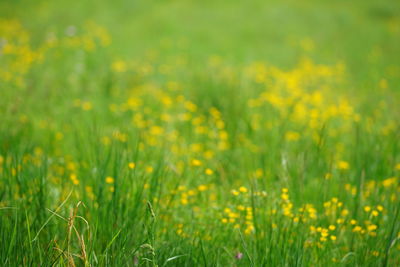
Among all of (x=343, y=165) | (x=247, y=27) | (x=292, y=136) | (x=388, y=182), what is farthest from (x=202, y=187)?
(x=247, y=27)

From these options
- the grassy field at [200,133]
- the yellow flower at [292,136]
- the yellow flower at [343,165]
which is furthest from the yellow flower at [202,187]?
the yellow flower at [292,136]

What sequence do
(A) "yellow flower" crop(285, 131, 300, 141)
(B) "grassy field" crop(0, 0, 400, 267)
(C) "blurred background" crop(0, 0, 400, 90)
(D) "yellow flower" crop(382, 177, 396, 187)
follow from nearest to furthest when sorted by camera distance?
(B) "grassy field" crop(0, 0, 400, 267), (D) "yellow flower" crop(382, 177, 396, 187), (A) "yellow flower" crop(285, 131, 300, 141), (C) "blurred background" crop(0, 0, 400, 90)

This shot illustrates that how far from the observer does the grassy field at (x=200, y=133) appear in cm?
175

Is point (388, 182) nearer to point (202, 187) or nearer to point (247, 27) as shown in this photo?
point (202, 187)

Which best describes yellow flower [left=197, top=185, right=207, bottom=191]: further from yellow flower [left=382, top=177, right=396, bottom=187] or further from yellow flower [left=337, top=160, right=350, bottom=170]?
yellow flower [left=382, top=177, right=396, bottom=187]

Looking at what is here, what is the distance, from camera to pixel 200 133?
137 inches

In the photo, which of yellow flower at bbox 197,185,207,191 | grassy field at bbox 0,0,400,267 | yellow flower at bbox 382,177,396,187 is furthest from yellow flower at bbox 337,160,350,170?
yellow flower at bbox 197,185,207,191

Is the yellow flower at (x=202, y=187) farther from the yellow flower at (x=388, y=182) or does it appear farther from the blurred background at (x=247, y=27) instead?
the blurred background at (x=247, y=27)

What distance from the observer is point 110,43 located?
6.12 metres

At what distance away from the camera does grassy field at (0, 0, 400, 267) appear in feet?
5.76

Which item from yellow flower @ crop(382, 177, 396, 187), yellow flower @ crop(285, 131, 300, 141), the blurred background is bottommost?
yellow flower @ crop(285, 131, 300, 141)

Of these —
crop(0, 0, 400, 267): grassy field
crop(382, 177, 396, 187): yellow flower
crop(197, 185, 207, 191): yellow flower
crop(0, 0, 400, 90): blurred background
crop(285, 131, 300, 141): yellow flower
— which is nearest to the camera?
crop(0, 0, 400, 267): grassy field

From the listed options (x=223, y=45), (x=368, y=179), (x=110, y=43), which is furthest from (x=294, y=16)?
(x=368, y=179)

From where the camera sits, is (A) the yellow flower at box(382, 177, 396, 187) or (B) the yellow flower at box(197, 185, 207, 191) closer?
(B) the yellow flower at box(197, 185, 207, 191)
